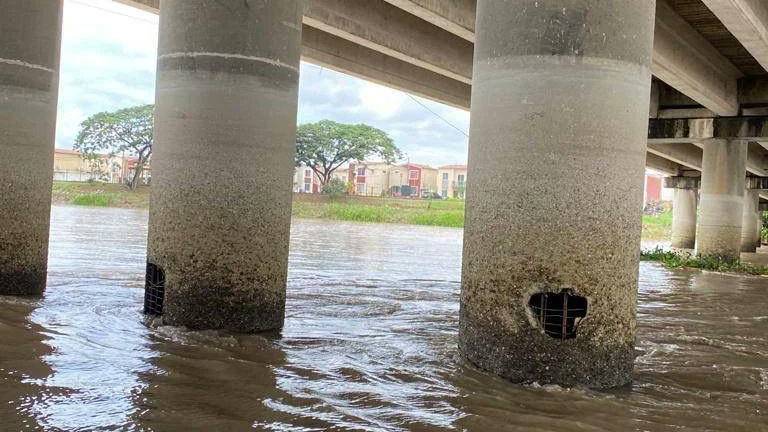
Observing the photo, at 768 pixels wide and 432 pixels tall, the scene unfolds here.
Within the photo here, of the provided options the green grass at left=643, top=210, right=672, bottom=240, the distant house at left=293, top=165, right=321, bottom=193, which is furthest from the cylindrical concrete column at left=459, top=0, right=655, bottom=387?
the distant house at left=293, top=165, right=321, bottom=193

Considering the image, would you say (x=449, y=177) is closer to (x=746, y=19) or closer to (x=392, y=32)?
(x=392, y=32)

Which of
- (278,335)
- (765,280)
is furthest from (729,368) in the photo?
(765,280)

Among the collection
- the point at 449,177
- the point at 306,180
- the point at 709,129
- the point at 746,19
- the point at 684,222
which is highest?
the point at 449,177

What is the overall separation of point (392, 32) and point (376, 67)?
3678 millimetres

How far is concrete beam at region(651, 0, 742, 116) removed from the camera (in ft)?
54.1

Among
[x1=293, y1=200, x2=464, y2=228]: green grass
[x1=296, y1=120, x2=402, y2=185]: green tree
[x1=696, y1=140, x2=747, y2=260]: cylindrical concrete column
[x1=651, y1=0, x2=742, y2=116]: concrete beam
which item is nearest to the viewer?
[x1=651, y1=0, x2=742, y2=116]: concrete beam

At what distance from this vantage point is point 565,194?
5.83 meters

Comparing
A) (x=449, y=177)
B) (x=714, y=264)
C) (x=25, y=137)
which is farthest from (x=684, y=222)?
(x=449, y=177)

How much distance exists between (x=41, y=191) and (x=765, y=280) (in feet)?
56.9

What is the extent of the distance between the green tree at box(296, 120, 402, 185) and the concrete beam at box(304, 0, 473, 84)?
59305 millimetres

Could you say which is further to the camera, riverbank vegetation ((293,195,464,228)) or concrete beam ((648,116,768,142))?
riverbank vegetation ((293,195,464,228))

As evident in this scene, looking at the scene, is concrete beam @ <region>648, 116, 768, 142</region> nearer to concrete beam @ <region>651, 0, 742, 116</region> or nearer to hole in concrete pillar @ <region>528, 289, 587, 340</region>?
concrete beam @ <region>651, 0, 742, 116</region>

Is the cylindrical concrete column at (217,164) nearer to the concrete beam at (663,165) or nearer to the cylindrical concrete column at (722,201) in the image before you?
the cylindrical concrete column at (722,201)

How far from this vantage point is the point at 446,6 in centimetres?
1446
